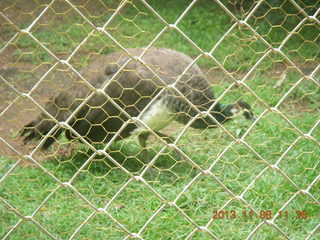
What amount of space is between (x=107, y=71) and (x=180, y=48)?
212 cm

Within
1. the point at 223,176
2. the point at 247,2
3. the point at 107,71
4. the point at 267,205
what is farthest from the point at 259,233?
the point at 247,2

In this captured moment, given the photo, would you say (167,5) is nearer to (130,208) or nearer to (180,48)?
(180,48)

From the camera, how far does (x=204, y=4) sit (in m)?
5.79

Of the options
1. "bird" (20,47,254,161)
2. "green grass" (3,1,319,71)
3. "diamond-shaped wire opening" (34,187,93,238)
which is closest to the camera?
"diamond-shaped wire opening" (34,187,93,238)

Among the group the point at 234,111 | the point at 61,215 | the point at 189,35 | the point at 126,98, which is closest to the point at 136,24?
the point at 189,35

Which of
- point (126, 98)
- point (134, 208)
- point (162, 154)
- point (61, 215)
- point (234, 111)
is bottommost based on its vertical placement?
point (61, 215)

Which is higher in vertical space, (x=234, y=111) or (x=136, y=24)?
(x=234, y=111)

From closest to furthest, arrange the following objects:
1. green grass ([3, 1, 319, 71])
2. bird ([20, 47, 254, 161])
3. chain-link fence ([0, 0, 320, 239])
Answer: chain-link fence ([0, 0, 320, 239]), bird ([20, 47, 254, 161]), green grass ([3, 1, 319, 71])

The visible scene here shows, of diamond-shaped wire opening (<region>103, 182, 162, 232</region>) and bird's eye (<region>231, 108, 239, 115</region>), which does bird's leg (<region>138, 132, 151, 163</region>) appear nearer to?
diamond-shaped wire opening (<region>103, 182, 162, 232</region>)

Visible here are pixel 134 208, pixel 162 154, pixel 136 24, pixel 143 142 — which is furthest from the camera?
pixel 136 24

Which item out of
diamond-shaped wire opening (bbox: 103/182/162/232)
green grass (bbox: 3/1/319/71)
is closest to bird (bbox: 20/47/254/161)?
diamond-shaped wire opening (bbox: 103/182/162/232)

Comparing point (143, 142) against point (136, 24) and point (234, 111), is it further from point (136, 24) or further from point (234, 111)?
point (136, 24)

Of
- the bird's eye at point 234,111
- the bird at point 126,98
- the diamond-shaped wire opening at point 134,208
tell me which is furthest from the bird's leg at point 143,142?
the bird's eye at point 234,111

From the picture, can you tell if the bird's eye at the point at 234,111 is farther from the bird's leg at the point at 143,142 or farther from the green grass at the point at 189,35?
the green grass at the point at 189,35
